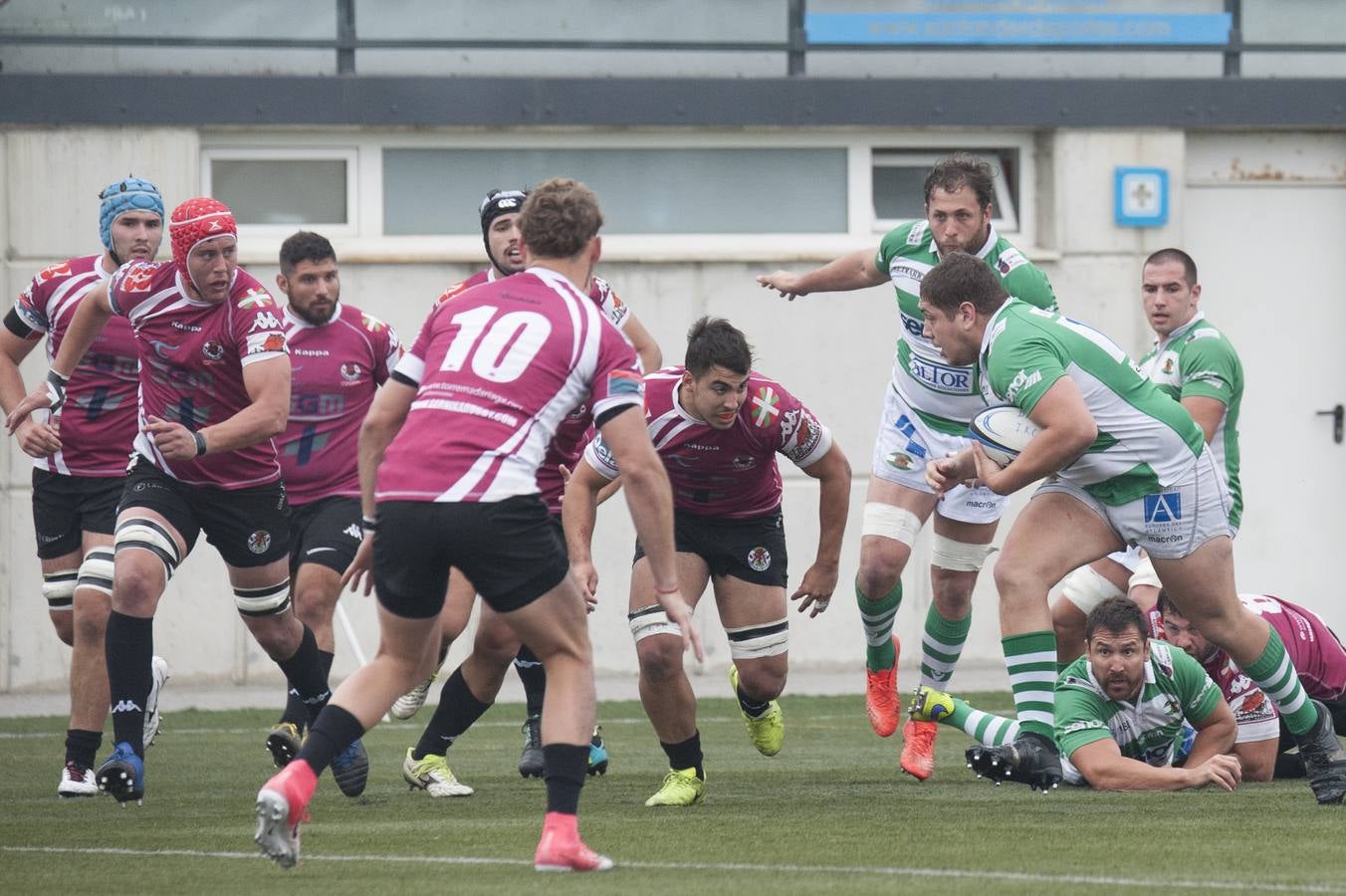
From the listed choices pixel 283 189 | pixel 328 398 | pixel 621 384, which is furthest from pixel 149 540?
pixel 283 189

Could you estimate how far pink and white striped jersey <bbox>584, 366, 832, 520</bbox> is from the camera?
24.4 ft

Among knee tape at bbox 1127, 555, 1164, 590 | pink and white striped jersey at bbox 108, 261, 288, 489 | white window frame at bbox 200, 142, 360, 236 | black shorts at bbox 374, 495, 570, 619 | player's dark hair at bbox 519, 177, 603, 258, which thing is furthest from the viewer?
white window frame at bbox 200, 142, 360, 236

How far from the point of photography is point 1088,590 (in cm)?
905

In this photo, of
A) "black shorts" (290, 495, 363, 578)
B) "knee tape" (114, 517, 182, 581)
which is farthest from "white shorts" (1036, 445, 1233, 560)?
"knee tape" (114, 517, 182, 581)

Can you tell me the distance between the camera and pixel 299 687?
25.5 ft

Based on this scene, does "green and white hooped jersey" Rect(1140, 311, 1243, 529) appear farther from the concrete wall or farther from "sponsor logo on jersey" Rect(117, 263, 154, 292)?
the concrete wall

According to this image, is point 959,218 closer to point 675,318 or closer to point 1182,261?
point 1182,261

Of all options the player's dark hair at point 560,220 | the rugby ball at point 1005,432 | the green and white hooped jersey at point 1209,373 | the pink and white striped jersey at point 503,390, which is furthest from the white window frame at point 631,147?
the pink and white striped jersey at point 503,390

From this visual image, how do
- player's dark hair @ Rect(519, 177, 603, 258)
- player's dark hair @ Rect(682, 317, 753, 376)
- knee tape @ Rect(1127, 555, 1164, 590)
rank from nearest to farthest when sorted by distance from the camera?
player's dark hair @ Rect(519, 177, 603, 258), player's dark hair @ Rect(682, 317, 753, 376), knee tape @ Rect(1127, 555, 1164, 590)

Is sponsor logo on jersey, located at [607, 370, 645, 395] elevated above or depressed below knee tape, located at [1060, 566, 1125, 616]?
above

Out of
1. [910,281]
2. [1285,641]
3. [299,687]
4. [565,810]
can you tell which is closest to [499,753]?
[299,687]

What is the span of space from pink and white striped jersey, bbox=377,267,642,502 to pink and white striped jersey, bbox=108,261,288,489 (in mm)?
1946

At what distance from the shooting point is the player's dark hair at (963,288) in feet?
22.4

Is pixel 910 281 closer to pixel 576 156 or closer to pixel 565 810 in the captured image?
pixel 565 810
